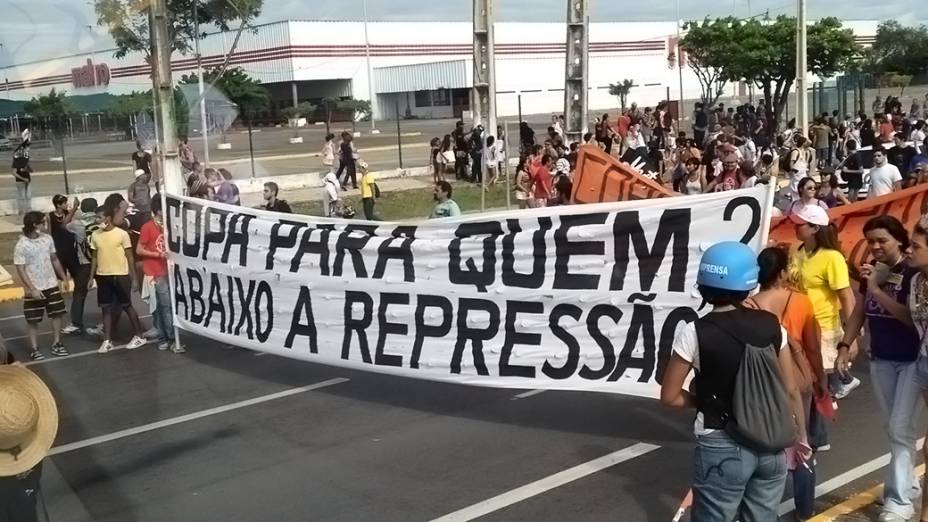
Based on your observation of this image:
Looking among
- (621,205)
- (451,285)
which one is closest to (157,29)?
(451,285)

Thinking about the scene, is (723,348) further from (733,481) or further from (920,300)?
(920,300)

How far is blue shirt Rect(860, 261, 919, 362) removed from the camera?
4.98m

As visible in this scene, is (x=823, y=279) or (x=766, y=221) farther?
(x=823, y=279)

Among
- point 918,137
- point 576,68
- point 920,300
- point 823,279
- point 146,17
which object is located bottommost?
point 823,279

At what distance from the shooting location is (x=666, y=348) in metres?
6.18

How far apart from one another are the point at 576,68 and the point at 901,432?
18554 mm

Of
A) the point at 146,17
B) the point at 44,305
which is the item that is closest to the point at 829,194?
Result: the point at 44,305

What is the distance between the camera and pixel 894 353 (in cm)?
507

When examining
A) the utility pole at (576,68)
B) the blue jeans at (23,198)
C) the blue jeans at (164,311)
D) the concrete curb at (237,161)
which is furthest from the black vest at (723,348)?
the concrete curb at (237,161)

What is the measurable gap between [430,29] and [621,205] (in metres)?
77.8

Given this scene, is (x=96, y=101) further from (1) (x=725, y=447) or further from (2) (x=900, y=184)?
(1) (x=725, y=447)

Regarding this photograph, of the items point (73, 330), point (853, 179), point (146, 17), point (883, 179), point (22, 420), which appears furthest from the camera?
point (853, 179)

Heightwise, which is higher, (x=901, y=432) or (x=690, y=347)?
(x=690, y=347)

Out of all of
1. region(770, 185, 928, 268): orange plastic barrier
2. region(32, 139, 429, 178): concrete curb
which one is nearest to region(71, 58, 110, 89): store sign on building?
region(770, 185, 928, 268): orange plastic barrier
